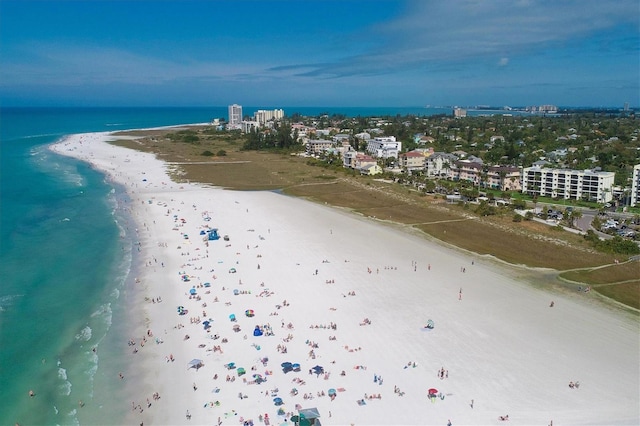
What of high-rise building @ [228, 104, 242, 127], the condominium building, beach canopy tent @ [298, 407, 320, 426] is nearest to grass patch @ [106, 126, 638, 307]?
beach canopy tent @ [298, 407, 320, 426]

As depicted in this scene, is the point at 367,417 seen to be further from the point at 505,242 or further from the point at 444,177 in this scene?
the point at 444,177

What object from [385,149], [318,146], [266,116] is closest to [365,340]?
[385,149]

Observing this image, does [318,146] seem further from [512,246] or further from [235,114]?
[235,114]

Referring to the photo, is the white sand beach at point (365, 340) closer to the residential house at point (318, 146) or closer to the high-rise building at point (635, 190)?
the high-rise building at point (635, 190)

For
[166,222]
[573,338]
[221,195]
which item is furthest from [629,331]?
[221,195]

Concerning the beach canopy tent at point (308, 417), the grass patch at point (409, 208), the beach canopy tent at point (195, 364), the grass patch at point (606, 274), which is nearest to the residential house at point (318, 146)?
the grass patch at point (409, 208)

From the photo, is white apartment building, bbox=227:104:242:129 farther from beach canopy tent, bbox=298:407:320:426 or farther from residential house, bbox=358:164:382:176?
beach canopy tent, bbox=298:407:320:426
